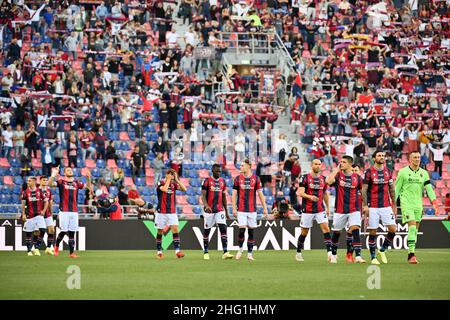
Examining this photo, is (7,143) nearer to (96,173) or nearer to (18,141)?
(18,141)

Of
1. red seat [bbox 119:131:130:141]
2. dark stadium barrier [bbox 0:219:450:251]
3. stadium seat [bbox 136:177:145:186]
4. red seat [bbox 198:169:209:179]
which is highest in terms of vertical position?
red seat [bbox 119:131:130:141]

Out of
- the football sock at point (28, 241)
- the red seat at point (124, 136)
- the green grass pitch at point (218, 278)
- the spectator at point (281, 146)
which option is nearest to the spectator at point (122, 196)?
the red seat at point (124, 136)

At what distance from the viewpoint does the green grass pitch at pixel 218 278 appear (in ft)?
50.7

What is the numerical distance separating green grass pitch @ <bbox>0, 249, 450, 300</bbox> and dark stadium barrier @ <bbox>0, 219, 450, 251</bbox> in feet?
16.7

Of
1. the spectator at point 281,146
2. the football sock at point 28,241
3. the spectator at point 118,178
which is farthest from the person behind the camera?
the spectator at point 281,146

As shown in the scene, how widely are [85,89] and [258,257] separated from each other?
14.1 meters

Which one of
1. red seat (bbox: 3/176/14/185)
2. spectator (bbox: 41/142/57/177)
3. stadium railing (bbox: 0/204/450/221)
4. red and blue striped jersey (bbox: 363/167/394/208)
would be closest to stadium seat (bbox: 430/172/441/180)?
stadium railing (bbox: 0/204/450/221)

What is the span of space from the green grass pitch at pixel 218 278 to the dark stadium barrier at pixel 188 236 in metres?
5.09

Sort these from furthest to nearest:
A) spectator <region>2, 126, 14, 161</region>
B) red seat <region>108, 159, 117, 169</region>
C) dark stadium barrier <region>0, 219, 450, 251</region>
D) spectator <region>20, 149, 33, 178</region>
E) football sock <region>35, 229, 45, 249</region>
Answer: red seat <region>108, 159, 117, 169</region>
spectator <region>2, 126, 14, 161</region>
spectator <region>20, 149, 33, 178</region>
dark stadium barrier <region>0, 219, 450, 251</region>
football sock <region>35, 229, 45, 249</region>

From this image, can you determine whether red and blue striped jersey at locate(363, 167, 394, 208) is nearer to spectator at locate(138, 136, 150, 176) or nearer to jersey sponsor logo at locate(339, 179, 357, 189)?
jersey sponsor logo at locate(339, 179, 357, 189)

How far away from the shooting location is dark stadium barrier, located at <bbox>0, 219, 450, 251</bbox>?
3073cm

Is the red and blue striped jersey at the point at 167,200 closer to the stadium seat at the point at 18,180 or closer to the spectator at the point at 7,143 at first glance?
the stadium seat at the point at 18,180

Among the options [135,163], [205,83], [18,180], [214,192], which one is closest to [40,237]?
[214,192]

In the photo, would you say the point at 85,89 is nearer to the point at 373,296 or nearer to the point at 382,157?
the point at 382,157
